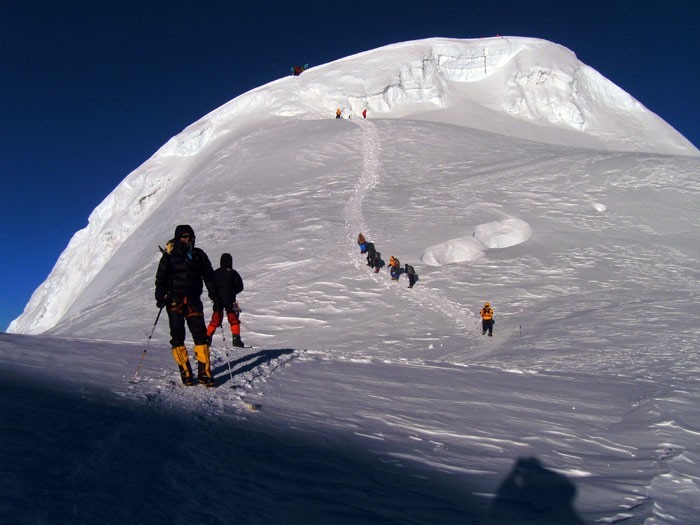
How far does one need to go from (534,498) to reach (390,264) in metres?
15.1

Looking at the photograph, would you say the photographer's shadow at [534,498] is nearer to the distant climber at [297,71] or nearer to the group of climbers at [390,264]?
the group of climbers at [390,264]

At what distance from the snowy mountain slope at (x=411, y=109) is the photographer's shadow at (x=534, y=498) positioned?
44.5m

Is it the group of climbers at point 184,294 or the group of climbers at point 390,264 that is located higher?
the group of climbers at point 390,264

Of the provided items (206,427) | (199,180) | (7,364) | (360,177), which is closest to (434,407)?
(206,427)

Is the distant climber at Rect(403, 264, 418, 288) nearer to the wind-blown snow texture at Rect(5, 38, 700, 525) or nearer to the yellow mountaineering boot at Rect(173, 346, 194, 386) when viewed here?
the wind-blown snow texture at Rect(5, 38, 700, 525)

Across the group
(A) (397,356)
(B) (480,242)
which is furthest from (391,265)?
(A) (397,356)

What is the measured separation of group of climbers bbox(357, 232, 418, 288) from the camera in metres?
17.3

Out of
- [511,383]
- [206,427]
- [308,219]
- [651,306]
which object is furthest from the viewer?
[308,219]

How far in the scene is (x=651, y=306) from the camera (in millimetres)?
13867

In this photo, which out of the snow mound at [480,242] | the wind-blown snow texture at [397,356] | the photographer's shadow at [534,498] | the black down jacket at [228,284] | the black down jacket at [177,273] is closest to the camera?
the photographer's shadow at [534,498]

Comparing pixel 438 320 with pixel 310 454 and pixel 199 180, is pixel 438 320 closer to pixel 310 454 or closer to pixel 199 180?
pixel 310 454

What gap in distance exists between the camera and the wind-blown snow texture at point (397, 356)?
3.05 m

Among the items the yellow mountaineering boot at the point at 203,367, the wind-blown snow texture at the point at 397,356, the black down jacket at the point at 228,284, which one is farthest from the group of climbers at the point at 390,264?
the yellow mountaineering boot at the point at 203,367

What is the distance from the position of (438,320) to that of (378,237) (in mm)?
8041
